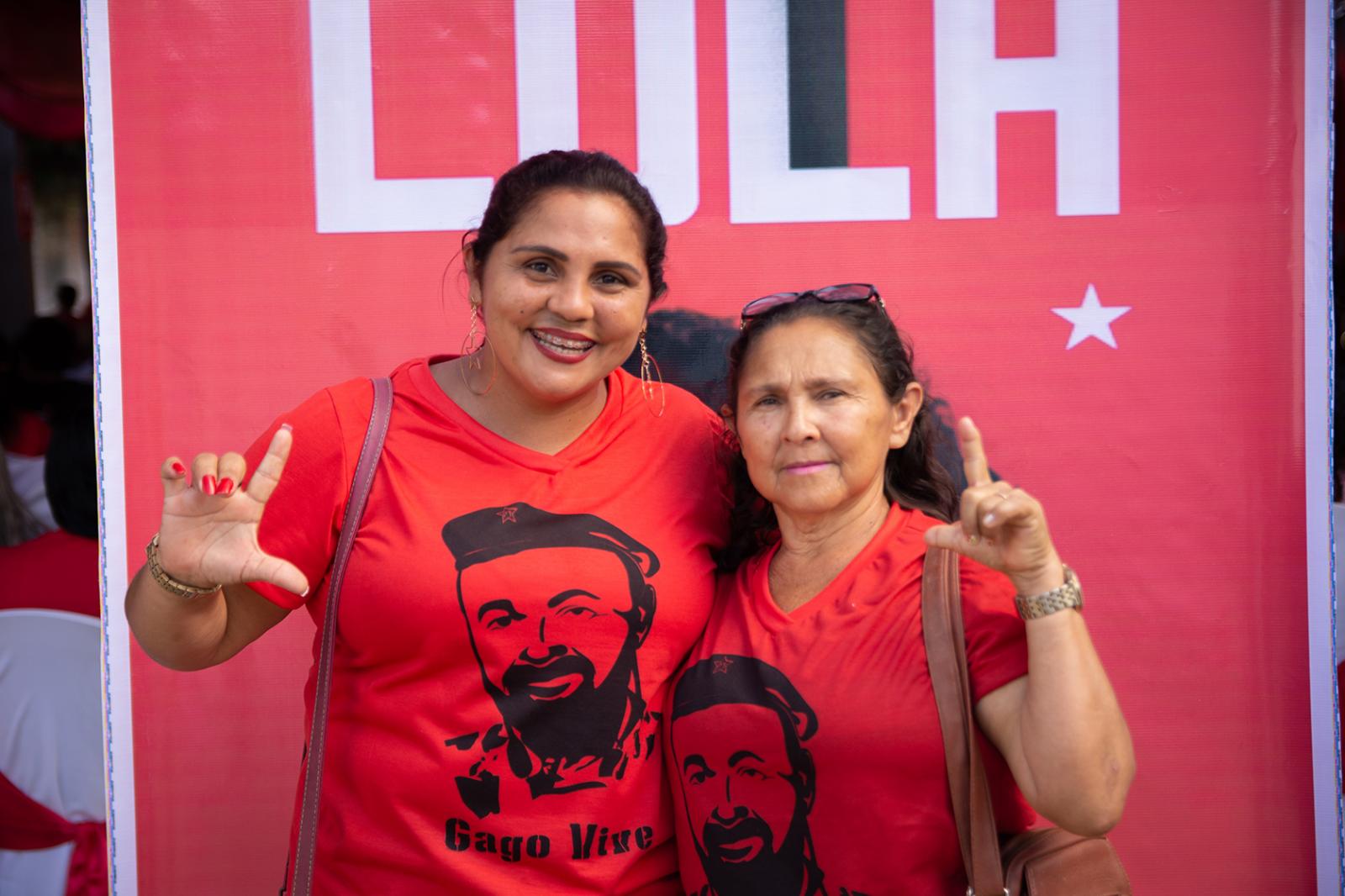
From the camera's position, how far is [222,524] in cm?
161

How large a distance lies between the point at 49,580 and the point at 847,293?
2265 mm

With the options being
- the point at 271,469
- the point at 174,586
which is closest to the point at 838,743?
the point at 271,469

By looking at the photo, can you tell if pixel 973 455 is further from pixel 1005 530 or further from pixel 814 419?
pixel 814 419

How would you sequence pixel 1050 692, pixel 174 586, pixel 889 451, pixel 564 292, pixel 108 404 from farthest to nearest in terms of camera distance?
1. pixel 108 404
2. pixel 889 451
3. pixel 564 292
4. pixel 174 586
5. pixel 1050 692

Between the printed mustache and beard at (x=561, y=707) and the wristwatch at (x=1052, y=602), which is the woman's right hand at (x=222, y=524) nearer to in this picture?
the printed mustache and beard at (x=561, y=707)

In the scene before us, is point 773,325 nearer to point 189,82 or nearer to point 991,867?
point 991,867

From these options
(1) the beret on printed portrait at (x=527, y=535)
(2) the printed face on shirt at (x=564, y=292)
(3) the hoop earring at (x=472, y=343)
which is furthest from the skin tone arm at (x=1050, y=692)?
(3) the hoop earring at (x=472, y=343)

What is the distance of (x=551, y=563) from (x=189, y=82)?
1723 mm

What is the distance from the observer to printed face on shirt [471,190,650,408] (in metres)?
1.80

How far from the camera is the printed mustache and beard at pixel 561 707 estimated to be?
172 cm

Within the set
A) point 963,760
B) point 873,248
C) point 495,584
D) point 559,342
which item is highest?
point 873,248

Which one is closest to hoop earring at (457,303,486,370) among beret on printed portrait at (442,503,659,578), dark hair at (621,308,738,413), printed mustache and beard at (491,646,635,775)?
beret on printed portrait at (442,503,659,578)

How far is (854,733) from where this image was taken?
1601 millimetres

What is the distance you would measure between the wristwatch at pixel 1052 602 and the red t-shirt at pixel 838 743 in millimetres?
107
